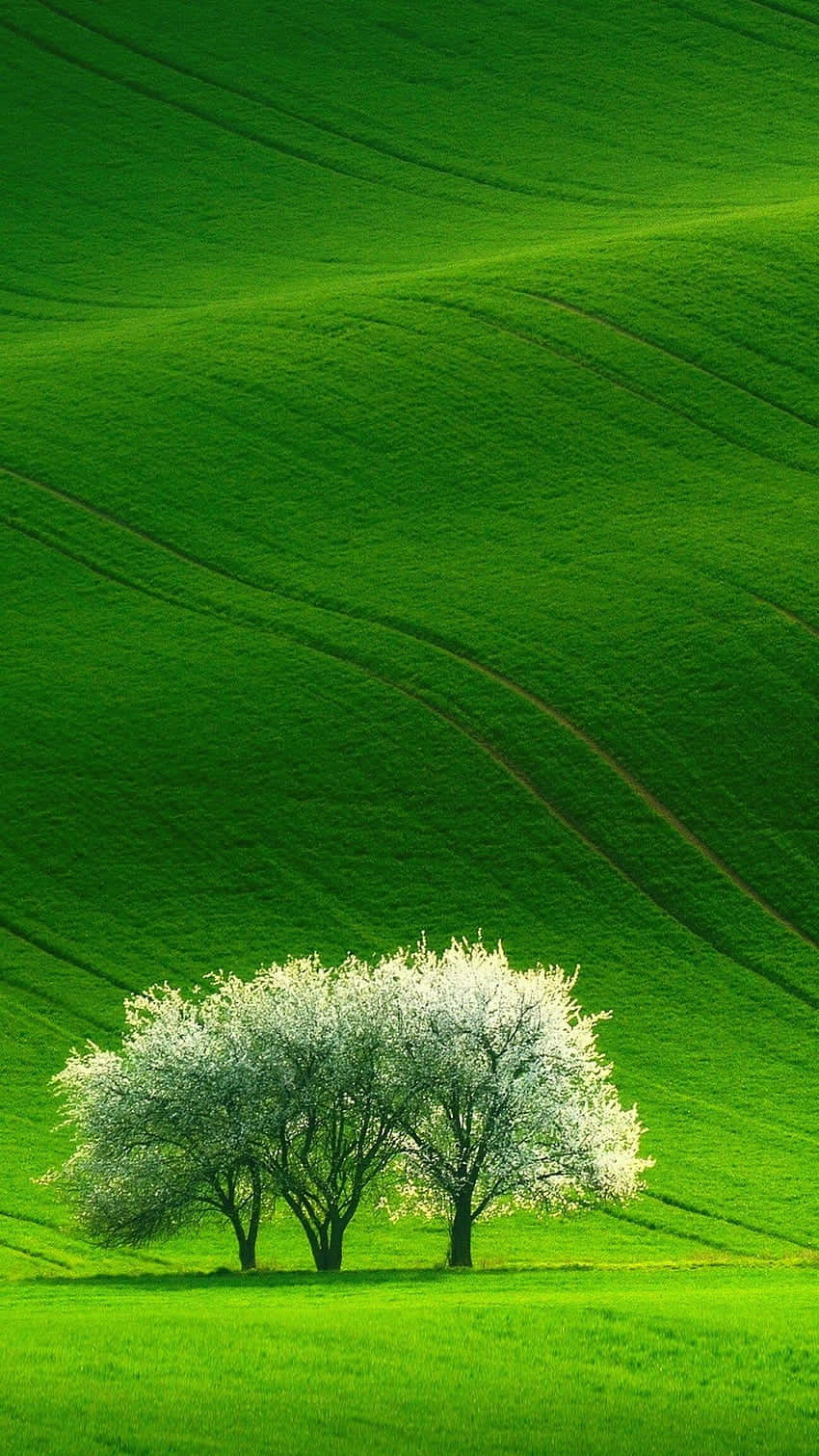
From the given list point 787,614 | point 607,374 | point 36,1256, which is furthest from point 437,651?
point 36,1256

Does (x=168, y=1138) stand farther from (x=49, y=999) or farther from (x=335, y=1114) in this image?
(x=49, y=999)

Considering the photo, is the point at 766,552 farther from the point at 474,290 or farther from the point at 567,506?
the point at 474,290

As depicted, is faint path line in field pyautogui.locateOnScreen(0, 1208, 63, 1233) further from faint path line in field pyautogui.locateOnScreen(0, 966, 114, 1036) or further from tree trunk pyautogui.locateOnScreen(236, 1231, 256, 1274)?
faint path line in field pyautogui.locateOnScreen(0, 966, 114, 1036)

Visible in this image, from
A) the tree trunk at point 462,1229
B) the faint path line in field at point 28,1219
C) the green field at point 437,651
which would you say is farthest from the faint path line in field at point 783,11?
the faint path line in field at point 28,1219

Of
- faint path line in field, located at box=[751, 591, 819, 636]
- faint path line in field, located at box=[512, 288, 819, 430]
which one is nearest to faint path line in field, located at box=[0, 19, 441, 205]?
faint path line in field, located at box=[512, 288, 819, 430]

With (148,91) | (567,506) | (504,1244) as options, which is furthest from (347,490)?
(148,91)

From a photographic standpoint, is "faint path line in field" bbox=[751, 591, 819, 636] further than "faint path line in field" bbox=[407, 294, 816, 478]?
No
